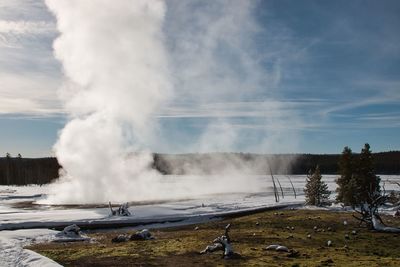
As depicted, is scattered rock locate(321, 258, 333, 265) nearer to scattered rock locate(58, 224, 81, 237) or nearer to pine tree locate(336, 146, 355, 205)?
scattered rock locate(58, 224, 81, 237)

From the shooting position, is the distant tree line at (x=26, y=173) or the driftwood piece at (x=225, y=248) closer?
the driftwood piece at (x=225, y=248)

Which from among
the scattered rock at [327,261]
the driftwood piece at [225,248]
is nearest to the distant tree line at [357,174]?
the driftwood piece at [225,248]

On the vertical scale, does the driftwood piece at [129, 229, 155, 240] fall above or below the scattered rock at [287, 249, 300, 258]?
above

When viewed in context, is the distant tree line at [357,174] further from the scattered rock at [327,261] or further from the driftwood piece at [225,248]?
the scattered rock at [327,261]

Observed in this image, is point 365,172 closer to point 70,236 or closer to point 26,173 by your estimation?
point 70,236

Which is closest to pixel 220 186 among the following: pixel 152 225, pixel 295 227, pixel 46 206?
pixel 46 206

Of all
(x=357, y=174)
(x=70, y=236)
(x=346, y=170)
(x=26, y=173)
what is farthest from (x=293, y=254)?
(x=26, y=173)

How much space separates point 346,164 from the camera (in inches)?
2010

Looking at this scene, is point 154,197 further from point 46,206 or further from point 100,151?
point 46,206

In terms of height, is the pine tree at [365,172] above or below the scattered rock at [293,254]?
above

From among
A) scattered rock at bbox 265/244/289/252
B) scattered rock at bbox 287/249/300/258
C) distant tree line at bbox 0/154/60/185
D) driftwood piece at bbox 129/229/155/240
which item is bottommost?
scattered rock at bbox 287/249/300/258

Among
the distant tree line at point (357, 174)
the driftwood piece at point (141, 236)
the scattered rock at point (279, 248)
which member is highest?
the distant tree line at point (357, 174)

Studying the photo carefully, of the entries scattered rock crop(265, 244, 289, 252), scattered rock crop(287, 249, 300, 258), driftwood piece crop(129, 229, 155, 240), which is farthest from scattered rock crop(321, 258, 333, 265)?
driftwood piece crop(129, 229, 155, 240)

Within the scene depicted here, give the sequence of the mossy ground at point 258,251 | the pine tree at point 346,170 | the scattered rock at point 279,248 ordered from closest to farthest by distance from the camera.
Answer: the mossy ground at point 258,251 < the scattered rock at point 279,248 < the pine tree at point 346,170
